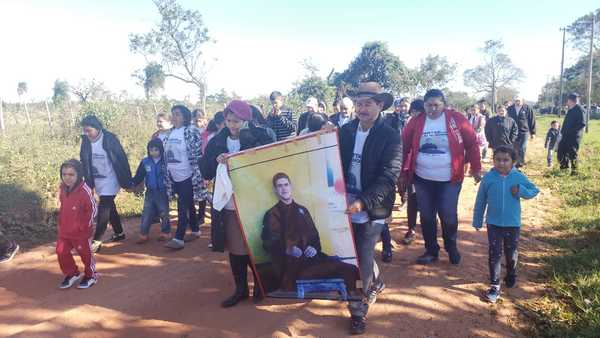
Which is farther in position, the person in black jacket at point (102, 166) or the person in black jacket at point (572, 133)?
the person in black jacket at point (572, 133)

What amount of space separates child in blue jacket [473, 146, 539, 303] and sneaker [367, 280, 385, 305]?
3.17ft

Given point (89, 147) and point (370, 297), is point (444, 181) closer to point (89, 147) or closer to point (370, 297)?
point (370, 297)

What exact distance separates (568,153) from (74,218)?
33.7ft

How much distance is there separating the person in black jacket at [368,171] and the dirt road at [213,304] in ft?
1.56

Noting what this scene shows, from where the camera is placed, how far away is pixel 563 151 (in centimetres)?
926

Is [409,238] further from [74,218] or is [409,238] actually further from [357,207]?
[74,218]

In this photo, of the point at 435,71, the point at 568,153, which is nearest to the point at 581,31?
the point at 435,71

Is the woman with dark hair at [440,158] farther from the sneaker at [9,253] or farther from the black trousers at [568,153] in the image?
the black trousers at [568,153]

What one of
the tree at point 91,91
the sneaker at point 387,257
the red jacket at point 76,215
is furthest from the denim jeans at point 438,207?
the tree at point 91,91

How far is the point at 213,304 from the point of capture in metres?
3.62

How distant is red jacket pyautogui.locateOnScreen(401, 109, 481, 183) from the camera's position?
398cm

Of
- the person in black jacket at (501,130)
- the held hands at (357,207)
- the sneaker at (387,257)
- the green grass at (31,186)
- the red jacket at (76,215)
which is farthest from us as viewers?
the person in black jacket at (501,130)

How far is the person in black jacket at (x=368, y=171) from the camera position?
2.84 meters

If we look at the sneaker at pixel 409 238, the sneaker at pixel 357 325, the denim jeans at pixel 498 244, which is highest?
the denim jeans at pixel 498 244
